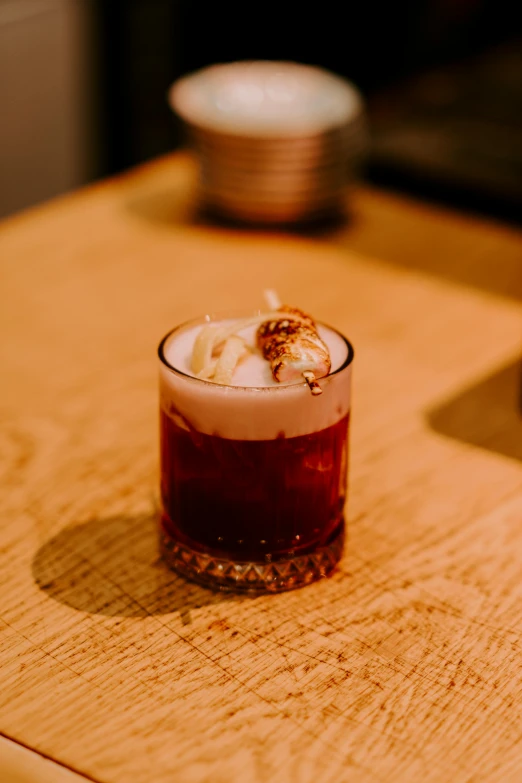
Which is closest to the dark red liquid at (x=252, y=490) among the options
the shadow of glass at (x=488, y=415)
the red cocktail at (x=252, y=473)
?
the red cocktail at (x=252, y=473)

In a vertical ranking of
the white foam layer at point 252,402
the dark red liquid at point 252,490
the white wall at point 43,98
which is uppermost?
the white foam layer at point 252,402

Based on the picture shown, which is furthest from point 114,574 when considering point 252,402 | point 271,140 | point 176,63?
point 176,63

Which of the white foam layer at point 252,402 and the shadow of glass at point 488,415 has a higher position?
the white foam layer at point 252,402

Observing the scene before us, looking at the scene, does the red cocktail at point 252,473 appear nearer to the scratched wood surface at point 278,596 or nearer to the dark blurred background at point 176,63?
the scratched wood surface at point 278,596

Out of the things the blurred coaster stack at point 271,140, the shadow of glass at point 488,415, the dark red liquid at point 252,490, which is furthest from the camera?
the blurred coaster stack at point 271,140

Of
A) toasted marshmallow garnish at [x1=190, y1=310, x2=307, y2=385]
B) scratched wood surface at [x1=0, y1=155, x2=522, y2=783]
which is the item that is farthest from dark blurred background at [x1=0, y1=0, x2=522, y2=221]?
toasted marshmallow garnish at [x1=190, y1=310, x2=307, y2=385]

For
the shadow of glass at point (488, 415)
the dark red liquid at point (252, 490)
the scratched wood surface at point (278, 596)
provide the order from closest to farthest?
the scratched wood surface at point (278, 596), the dark red liquid at point (252, 490), the shadow of glass at point (488, 415)

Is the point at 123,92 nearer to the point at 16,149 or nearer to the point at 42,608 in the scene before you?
the point at 16,149
